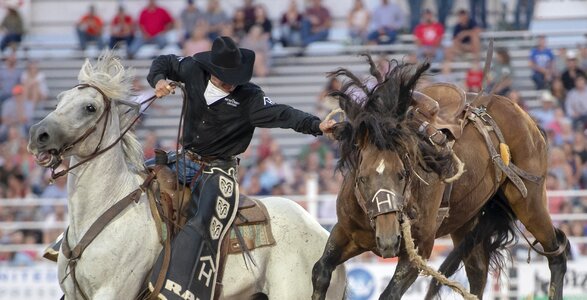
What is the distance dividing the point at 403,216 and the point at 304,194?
269 inches

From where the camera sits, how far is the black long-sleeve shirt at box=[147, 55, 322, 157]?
705 centimetres

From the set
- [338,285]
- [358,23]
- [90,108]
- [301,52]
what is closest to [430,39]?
[358,23]

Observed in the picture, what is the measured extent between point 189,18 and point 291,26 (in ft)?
4.96

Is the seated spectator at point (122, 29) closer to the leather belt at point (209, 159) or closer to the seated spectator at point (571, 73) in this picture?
the seated spectator at point (571, 73)

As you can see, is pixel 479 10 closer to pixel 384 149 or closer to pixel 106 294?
pixel 384 149

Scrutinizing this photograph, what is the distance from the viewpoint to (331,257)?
700cm

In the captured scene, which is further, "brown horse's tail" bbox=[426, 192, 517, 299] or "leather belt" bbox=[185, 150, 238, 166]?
"brown horse's tail" bbox=[426, 192, 517, 299]

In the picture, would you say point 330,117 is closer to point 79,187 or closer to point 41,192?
point 79,187

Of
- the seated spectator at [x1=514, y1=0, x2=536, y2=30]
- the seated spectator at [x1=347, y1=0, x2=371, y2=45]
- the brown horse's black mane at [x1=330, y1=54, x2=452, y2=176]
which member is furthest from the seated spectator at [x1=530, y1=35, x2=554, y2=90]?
the brown horse's black mane at [x1=330, y1=54, x2=452, y2=176]

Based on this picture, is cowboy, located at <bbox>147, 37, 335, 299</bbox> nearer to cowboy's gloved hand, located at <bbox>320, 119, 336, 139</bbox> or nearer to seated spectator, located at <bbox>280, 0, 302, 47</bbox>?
cowboy's gloved hand, located at <bbox>320, 119, 336, 139</bbox>

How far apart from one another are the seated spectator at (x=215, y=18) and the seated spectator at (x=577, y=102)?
16.7 feet

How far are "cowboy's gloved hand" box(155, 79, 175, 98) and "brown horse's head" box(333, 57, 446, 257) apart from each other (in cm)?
98

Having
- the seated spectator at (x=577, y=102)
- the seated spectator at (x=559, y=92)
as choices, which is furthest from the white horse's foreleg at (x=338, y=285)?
the seated spectator at (x=559, y=92)

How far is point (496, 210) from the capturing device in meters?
8.29
